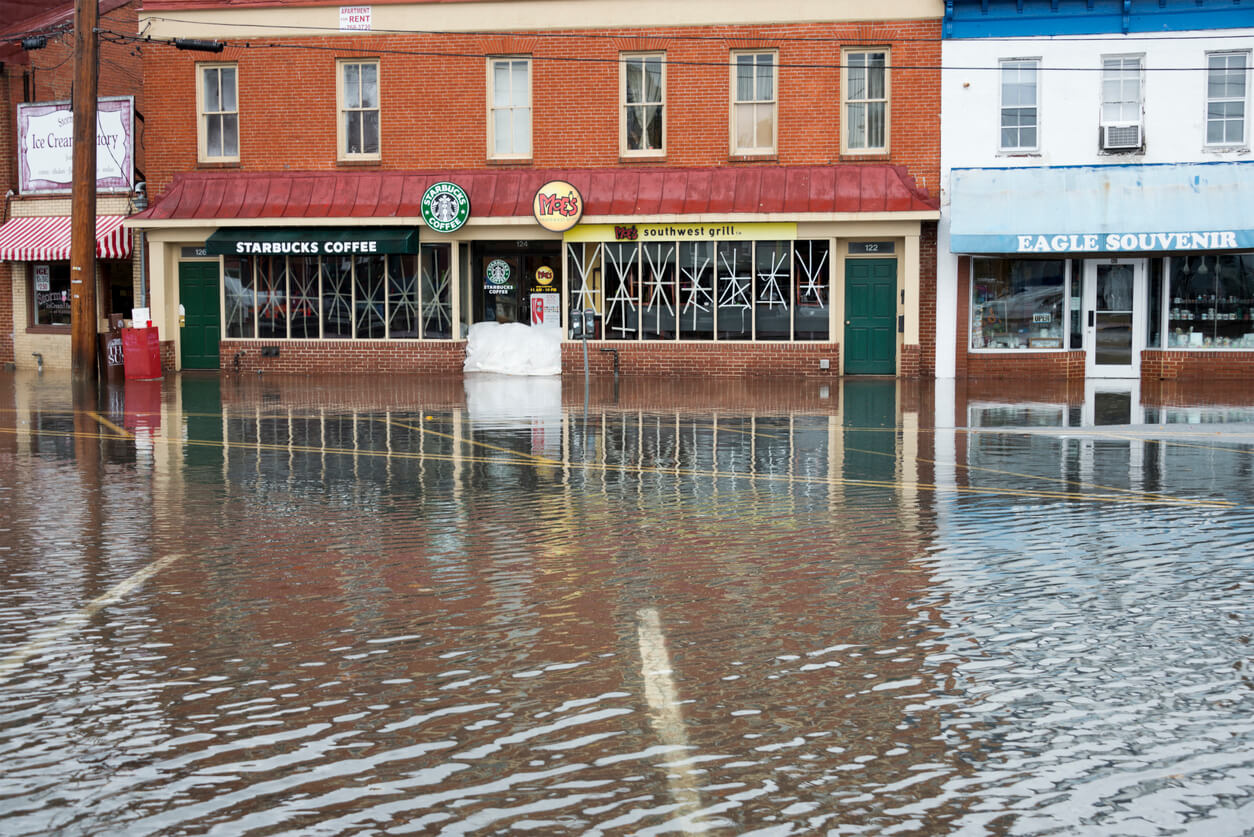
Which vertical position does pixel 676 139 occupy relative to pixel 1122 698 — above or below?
above

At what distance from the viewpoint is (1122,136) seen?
82.3ft

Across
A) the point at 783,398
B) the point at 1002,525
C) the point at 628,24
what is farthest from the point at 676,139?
the point at 1002,525

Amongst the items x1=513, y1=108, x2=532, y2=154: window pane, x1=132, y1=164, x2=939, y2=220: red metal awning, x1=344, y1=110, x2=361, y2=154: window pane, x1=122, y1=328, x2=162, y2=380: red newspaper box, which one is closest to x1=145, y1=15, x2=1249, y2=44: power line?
x1=513, y1=108, x2=532, y2=154: window pane

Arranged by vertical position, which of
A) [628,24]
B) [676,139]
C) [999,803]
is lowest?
[999,803]

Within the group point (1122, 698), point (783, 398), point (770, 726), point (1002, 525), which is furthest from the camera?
point (783, 398)

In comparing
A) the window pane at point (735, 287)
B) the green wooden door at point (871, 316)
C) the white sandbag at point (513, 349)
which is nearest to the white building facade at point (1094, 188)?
the green wooden door at point (871, 316)

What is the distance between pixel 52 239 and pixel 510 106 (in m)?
10.5

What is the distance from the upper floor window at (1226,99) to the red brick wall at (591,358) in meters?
8.02

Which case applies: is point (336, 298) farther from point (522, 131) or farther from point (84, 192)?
point (84, 192)

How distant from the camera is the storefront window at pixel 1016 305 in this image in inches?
1018

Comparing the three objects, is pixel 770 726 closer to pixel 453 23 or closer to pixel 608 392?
pixel 608 392

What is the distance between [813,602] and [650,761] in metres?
2.63

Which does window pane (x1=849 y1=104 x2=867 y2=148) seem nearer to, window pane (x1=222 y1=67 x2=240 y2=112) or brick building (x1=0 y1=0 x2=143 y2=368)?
window pane (x1=222 y1=67 x2=240 y2=112)

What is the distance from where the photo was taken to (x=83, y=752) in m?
4.92
